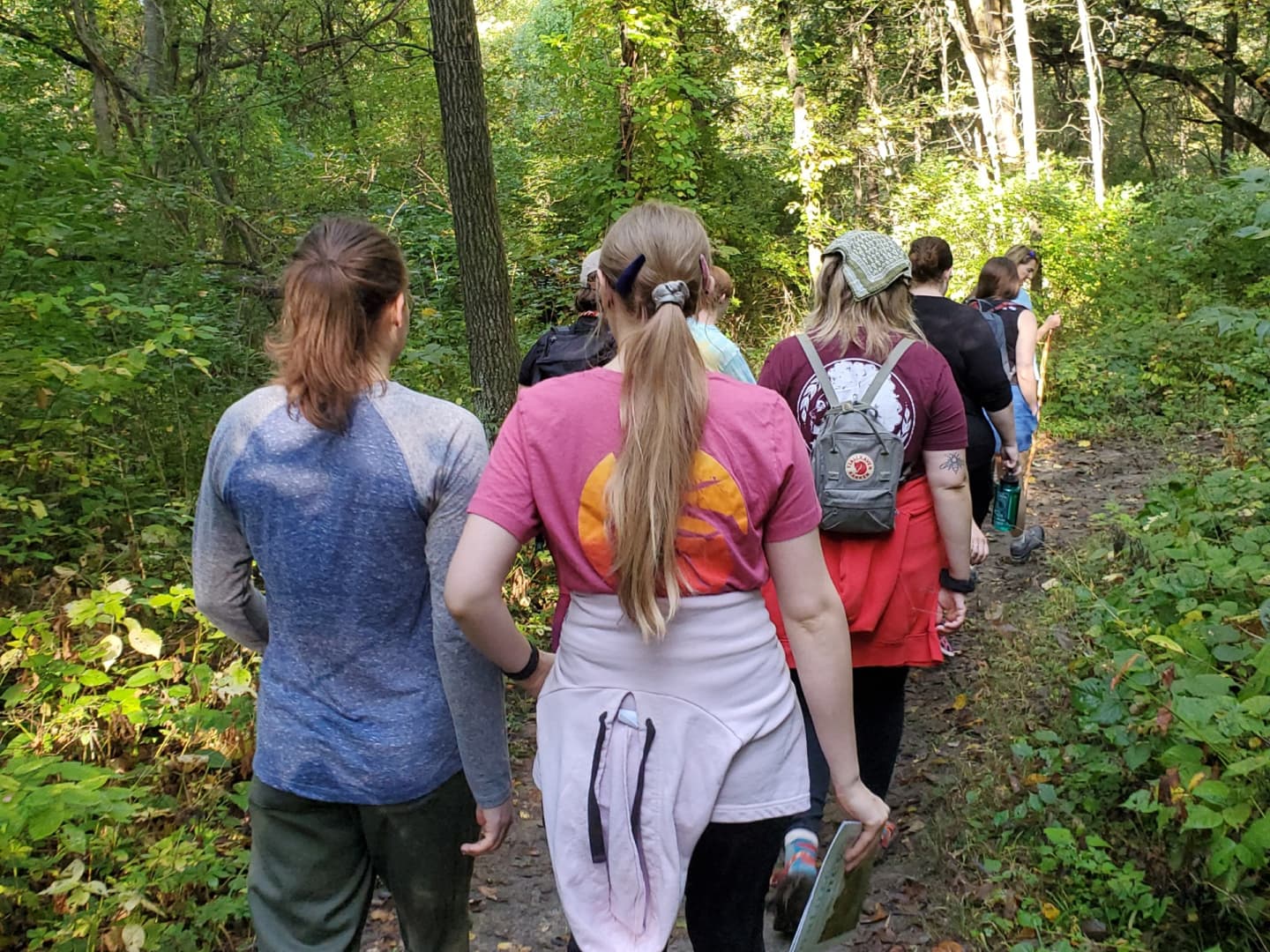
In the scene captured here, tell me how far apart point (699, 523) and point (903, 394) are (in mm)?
1492

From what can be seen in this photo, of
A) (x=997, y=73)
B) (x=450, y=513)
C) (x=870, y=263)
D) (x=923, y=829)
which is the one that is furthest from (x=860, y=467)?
(x=997, y=73)

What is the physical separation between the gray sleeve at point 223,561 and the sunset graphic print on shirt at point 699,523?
28.4 inches

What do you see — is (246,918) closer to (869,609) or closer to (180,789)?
(180,789)

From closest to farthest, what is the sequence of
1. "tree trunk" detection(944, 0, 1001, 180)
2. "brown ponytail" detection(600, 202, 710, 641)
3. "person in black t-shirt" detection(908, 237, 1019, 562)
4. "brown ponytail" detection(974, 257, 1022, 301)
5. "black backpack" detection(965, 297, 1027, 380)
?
1. "brown ponytail" detection(600, 202, 710, 641)
2. "person in black t-shirt" detection(908, 237, 1019, 562)
3. "black backpack" detection(965, 297, 1027, 380)
4. "brown ponytail" detection(974, 257, 1022, 301)
5. "tree trunk" detection(944, 0, 1001, 180)

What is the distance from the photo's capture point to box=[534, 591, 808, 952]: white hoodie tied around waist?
177cm

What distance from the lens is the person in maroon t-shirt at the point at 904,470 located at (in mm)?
3016

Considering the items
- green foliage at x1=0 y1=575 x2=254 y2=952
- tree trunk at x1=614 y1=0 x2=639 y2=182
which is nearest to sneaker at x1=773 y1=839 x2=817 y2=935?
green foliage at x1=0 y1=575 x2=254 y2=952

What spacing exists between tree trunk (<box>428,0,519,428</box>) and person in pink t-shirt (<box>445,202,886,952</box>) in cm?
499

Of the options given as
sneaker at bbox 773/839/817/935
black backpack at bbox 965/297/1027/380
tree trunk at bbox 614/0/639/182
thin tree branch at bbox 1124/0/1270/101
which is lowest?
sneaker at bbox 773/839/817/935

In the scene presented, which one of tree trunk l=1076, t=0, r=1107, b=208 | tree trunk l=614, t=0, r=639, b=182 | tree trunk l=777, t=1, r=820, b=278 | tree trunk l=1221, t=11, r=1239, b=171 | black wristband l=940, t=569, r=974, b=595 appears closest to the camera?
black wristband l=940, t=569, r=974, b=595

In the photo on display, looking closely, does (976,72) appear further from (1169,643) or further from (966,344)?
(1169,643)

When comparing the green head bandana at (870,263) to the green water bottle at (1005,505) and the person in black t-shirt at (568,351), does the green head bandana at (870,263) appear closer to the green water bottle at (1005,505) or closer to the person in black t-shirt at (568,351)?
the person in black t-shirt at (568,351)

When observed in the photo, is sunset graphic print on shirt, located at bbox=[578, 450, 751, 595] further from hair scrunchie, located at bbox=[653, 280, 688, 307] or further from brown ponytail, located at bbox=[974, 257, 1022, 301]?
brown ponytail, located at bbox=[974, 257, 1022, 301]

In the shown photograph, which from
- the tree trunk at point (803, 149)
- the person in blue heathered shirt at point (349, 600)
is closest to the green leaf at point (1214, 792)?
the person in blue heathered shirt at point (349, 600)
